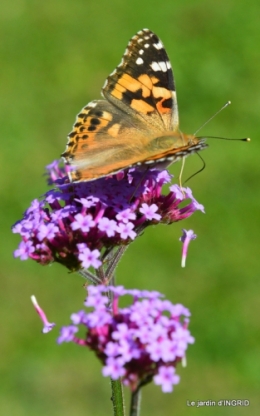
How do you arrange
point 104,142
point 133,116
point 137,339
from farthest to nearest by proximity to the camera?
point 133,116 → point 104,142 → point 137,339

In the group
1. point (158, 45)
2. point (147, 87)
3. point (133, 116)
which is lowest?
point (133, 116)

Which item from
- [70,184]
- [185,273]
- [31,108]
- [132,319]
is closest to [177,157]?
[70,184]

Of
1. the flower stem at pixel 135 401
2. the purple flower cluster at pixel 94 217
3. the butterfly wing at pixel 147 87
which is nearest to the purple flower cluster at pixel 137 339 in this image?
the flower stem at pixel 135 401

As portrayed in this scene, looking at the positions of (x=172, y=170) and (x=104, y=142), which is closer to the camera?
(x=104, y=142)

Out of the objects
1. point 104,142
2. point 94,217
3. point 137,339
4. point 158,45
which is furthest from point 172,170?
point 137,339

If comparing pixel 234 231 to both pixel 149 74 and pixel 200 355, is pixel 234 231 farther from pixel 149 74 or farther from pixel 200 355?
pixel 149 74

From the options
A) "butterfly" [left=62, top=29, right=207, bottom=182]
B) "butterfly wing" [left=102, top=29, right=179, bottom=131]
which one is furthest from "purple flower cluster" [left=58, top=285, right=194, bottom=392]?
"butterfly wing" [left=102, top=29, right=179, bottom=131]

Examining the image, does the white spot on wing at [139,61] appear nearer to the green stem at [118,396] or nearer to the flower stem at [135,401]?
the green stem at [118,396]

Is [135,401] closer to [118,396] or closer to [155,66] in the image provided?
[118,396]
